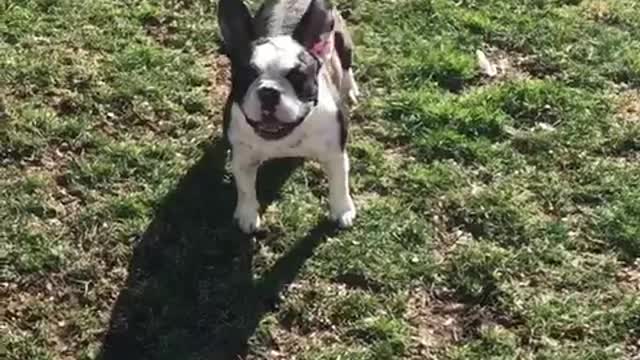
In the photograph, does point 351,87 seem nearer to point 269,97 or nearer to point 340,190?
point 340,190

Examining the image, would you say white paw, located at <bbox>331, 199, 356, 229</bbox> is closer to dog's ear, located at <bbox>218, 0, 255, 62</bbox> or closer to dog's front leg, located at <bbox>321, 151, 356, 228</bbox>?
dog's front leg, located at <bbox>321, 151, 356, 228</bbox>

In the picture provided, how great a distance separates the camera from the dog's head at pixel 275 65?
15.0ft

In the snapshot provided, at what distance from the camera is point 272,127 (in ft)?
15.3

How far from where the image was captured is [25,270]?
503cm

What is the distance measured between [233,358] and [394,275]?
730mm

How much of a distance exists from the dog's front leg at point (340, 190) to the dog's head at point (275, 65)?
0.36m

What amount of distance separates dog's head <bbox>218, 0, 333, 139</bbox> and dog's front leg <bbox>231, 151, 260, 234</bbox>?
28 cm

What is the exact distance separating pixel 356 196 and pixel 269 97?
101 cm

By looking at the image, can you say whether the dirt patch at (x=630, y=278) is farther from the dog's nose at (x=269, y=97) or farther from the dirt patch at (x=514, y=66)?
the dog's nose at (x=269, y=97)

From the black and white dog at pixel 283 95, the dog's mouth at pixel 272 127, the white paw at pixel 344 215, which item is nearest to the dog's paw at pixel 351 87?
the black and white dog at pixel 283 95

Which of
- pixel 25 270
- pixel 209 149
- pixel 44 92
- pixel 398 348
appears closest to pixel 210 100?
pixel 209 149

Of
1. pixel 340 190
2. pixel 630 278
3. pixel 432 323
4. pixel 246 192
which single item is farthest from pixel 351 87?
pixel 630 278

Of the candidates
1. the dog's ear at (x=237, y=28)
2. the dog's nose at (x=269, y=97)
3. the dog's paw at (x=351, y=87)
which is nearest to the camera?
the dog's nose at (x=269, y=97)

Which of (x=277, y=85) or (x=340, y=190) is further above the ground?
(x=277, y=85)
